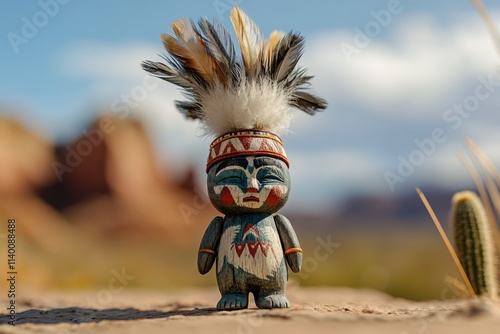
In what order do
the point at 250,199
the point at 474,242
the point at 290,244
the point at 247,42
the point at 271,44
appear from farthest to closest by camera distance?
the point at 474,242 → the point at 271,44 → the point at 247,42 → the point at 290,244 → the point at 250,199

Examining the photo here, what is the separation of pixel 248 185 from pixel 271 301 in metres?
0.83

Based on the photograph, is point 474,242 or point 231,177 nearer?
point 231,177

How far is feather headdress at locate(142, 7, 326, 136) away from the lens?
13.4 ft

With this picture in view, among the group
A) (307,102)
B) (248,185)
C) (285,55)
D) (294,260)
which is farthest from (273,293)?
(285,55)

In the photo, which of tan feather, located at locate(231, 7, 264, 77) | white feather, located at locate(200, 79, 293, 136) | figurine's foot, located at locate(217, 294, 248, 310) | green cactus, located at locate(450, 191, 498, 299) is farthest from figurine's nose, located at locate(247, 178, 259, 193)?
green cactus, located at locate(450, 191, 498, 299)

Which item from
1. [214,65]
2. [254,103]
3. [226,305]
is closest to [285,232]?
[226,305]

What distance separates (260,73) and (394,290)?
7172 mm

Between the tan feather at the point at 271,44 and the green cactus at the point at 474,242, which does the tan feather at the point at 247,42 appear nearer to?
the tan feather at the point at 271,44

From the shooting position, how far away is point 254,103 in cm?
405

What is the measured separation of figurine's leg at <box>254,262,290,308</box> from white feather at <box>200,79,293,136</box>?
1102 mm

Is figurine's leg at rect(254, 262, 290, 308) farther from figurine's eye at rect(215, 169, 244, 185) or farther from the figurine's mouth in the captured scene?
figurine's eye at rect(215, 169, 244, 185)

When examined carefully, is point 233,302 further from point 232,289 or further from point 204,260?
point 204,260

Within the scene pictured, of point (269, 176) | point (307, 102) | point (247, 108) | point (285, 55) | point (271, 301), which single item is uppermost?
point (285, 55)

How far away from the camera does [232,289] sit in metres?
3.83
